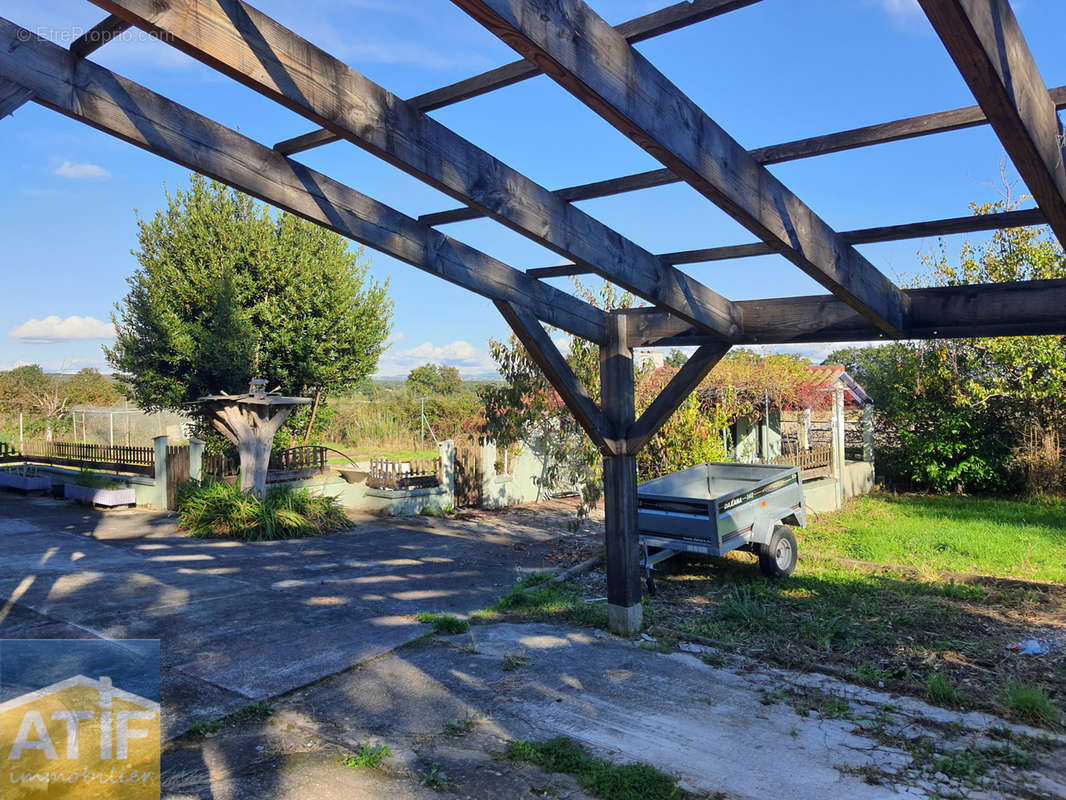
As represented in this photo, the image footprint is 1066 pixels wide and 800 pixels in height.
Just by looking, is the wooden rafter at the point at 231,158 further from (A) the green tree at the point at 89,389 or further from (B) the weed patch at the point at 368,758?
(A) the green tree at the point at 89,389

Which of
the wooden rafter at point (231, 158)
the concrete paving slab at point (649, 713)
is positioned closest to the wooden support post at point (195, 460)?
the concrete paving slab at point (649, 713)

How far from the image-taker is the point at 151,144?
346 centimetres

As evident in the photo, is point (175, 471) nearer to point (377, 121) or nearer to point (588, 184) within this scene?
point (588, 184)

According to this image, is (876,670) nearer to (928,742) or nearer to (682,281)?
(928,742)

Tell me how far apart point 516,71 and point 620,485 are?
13.9 feet

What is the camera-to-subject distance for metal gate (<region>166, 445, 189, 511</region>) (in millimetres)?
15414

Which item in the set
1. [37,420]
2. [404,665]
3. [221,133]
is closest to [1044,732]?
[404,665]

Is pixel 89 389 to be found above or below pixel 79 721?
above

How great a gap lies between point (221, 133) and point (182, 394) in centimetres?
1583

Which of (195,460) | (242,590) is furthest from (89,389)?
(242,590)

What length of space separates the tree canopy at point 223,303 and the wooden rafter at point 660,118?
15.6 metres

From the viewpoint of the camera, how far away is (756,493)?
30.7 ft

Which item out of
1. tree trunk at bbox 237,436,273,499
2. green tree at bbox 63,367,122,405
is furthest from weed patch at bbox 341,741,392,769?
green tree at bbox 63,367,122,405

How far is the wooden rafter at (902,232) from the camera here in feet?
13.9
